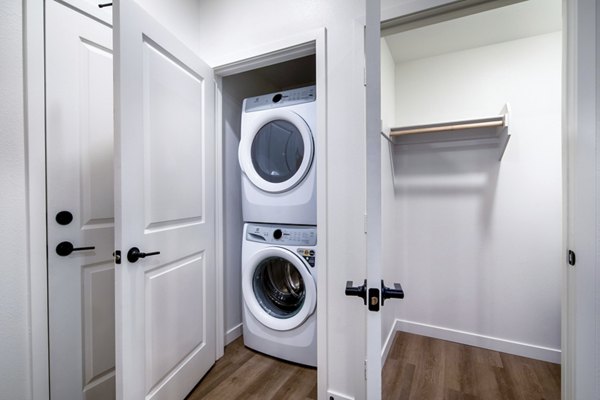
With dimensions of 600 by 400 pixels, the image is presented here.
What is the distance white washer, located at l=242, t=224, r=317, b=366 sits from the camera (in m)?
1.65

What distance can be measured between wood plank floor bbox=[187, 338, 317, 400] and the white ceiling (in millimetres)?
2403

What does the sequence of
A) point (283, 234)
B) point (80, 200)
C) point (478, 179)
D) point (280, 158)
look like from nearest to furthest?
point (80, 200)
point (283, 234)
point (280, 158)
point (478, 179)

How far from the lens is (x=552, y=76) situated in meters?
1.76

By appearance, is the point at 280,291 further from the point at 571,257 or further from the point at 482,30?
the point at 482,30

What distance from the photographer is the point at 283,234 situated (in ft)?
5.72

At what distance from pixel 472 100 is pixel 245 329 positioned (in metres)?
2.49

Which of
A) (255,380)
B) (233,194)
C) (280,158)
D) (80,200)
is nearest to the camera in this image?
(80,200)

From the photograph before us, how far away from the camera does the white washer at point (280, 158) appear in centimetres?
166

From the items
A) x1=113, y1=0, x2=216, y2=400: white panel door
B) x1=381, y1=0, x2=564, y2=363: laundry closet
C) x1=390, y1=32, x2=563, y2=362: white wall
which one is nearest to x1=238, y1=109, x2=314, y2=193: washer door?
x1=113, y1=0, x2=216, y2=400: white panel door

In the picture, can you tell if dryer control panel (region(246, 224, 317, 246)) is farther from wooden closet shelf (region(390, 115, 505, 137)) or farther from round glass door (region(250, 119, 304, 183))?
wooden closet shelf (region(390, 115, 505, 137))

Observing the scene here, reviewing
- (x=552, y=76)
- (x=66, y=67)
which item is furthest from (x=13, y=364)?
(x=552, y=76)

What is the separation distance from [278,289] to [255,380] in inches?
23.1

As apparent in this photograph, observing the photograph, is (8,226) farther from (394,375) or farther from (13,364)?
(394,375)

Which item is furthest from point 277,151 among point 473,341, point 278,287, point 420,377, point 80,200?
point 473,341
